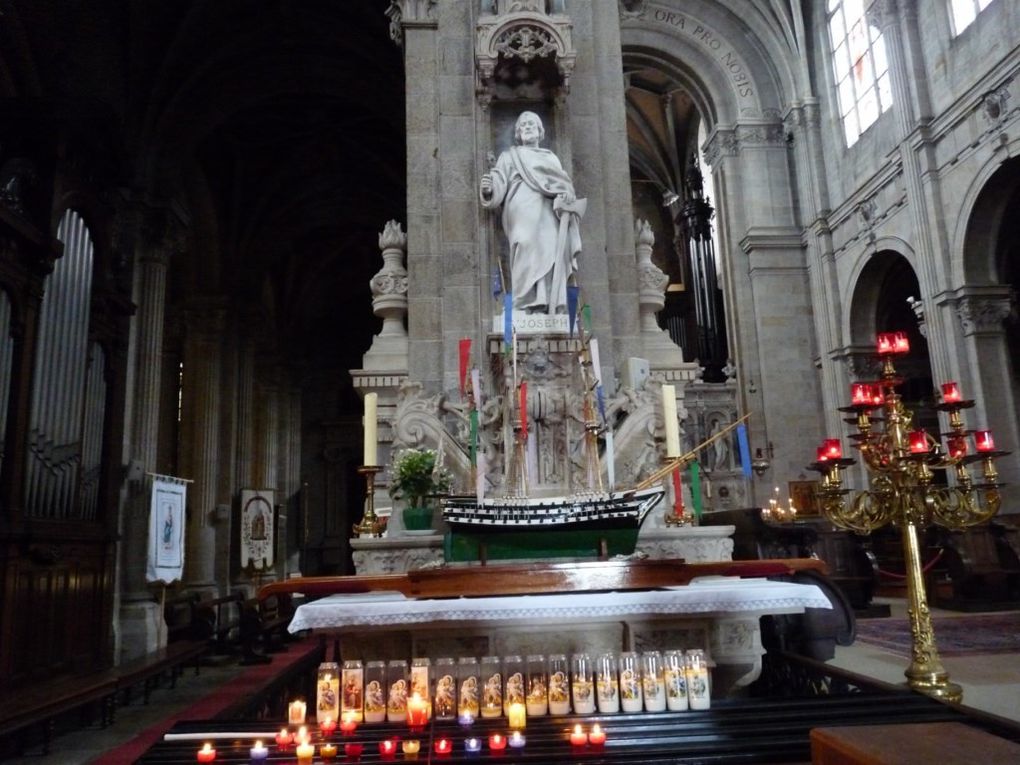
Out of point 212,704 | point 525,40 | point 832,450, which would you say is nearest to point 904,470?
point 832,450

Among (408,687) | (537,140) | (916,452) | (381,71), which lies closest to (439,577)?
(408,687)

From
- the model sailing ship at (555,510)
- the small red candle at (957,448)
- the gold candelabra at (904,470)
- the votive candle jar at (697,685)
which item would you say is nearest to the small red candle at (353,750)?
the votive candle jar at (697,685)

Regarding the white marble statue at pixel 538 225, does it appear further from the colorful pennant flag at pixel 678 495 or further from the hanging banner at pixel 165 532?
the hanging banner at pixel 165 532

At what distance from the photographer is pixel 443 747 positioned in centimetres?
289

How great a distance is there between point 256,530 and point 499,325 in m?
13.4

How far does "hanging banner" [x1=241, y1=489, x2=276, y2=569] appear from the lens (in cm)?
1761

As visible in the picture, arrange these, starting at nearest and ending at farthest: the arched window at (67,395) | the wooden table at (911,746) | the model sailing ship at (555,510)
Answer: the wooden table at (911,746)
the model sailing ship at (555,510)
the arched window at (67,395)

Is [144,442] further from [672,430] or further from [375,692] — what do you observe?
[375,692]

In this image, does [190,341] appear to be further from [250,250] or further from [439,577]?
[439,577]

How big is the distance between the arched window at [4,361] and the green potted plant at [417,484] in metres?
4.25

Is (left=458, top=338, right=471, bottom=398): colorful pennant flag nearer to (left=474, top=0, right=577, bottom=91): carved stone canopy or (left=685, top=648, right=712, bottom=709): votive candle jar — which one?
(left=474, top=0, right=577, bottom=91): carved stone canopy

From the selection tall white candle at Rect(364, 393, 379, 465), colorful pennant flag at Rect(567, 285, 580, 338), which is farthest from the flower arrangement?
colorful pennant flag at Rect(567, 285, 580, 338)

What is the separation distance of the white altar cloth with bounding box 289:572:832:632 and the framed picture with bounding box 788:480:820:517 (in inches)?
Result: 554

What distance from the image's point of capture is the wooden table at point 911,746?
68.9 inches
